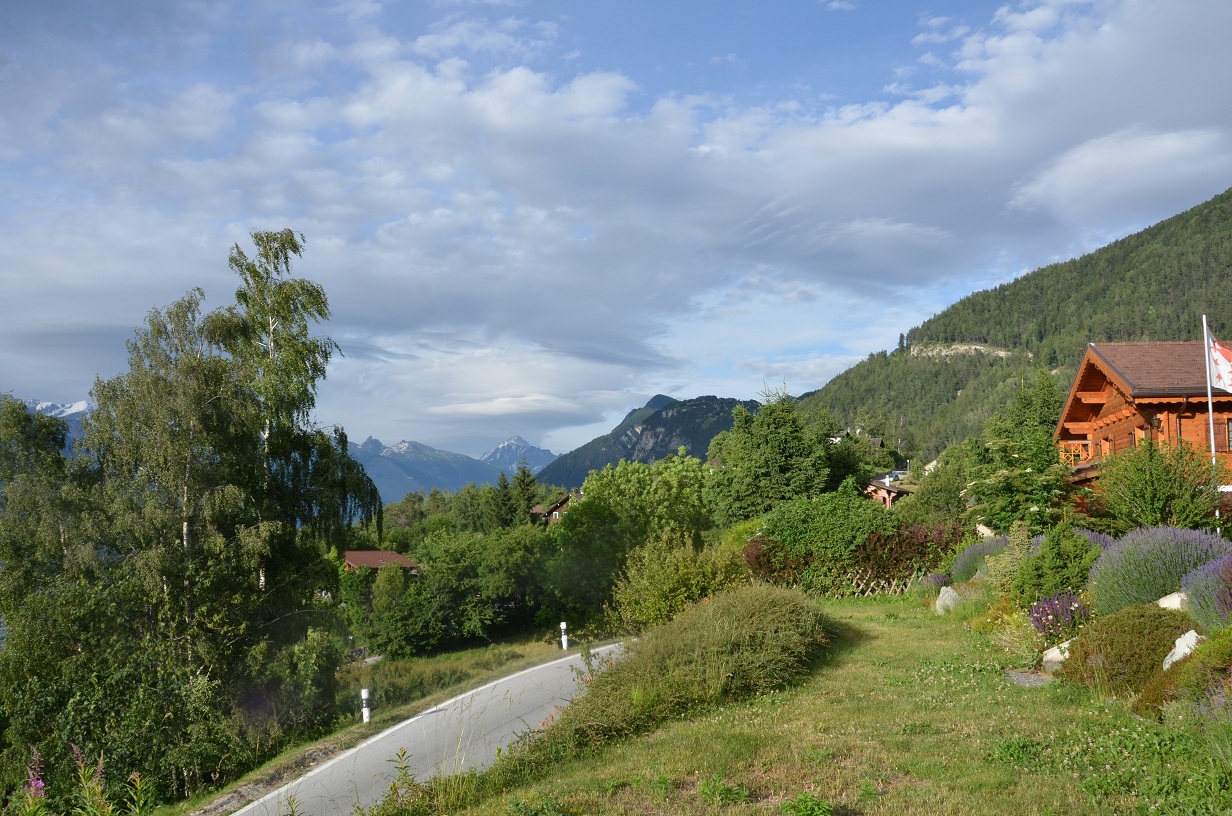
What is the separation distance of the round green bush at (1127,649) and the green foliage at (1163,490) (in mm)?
5231

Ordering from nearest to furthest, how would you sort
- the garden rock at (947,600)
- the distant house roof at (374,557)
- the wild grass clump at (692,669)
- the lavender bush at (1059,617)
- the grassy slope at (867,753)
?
the grassy slope at (867,753), the wild grass clump at (692,669), the lavender bush at (1059,617), the garden rock at (947,600), the distant house roof at (374,557)

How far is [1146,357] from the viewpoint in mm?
23578

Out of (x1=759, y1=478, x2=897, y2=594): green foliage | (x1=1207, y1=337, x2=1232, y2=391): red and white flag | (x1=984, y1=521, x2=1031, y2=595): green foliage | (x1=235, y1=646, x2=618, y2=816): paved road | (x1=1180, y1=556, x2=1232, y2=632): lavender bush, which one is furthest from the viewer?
(x1=759, y1=478, x2=897, y2=594): green foliage

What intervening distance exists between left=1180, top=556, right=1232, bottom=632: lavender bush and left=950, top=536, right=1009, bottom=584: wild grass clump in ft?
25.1

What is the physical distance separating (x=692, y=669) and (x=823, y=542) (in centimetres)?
1197

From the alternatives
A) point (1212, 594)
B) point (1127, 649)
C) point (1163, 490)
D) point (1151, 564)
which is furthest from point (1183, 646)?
point (1163, 490)

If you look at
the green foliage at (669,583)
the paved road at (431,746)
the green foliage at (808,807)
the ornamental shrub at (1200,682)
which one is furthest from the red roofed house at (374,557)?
the green foliage at (808,807)

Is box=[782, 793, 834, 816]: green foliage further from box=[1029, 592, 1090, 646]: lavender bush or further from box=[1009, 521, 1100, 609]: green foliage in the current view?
box=[1009, 521, 1100, 609]: green foliage

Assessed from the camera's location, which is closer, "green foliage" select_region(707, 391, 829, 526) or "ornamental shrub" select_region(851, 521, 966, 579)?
"ornamental shrub" select_region(851, 521, 966, 579)

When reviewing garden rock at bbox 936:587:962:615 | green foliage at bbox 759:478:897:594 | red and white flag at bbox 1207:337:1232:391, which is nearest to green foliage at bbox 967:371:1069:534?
garden rock at bbox 936:587:962:615

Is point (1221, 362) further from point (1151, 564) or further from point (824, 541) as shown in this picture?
point (824, 541)

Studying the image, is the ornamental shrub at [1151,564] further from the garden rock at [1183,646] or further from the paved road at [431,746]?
the paved road at [431,746]

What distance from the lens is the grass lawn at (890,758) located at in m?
6.30

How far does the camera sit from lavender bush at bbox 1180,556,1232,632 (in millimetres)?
8602
